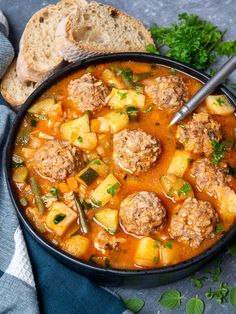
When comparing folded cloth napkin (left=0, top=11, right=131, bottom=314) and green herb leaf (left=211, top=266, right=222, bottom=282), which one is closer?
folded cloth napkin (left=0, top=11, right=131, bottom=314)

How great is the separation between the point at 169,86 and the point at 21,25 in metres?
1.88

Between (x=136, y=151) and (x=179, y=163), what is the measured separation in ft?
1.10

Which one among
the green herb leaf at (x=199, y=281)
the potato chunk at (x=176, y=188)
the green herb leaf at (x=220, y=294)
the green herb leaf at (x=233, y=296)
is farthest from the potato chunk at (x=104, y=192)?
the green herb leaf at (x=233, y=296)

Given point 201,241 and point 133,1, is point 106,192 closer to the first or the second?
point 201,241

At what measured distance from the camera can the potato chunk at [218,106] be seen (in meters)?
4.68

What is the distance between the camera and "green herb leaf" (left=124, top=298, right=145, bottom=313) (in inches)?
180

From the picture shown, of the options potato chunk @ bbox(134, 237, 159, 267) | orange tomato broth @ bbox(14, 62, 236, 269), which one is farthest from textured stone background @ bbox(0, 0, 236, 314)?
potato chunk @ bbox(134, 237, 159, 267)

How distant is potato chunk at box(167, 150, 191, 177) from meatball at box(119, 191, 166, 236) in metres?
0.29

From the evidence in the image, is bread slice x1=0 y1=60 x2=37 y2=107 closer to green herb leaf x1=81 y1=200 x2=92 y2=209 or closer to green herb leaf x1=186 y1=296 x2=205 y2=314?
green herb leaf x1=81 y1=200 x2=92 y2=209

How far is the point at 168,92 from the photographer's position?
15.3 ft

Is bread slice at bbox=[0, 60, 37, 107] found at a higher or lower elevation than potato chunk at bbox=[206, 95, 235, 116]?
lower

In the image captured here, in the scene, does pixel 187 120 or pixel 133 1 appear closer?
pixel 187 120

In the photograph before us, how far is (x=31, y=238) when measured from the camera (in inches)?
183

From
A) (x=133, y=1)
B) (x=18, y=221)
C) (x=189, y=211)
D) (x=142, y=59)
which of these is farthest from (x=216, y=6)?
(x=18, y=221)
